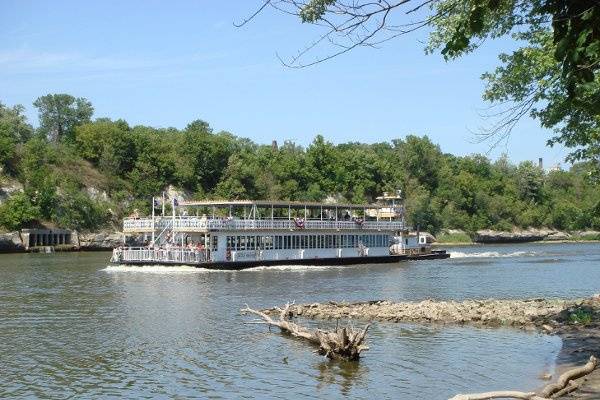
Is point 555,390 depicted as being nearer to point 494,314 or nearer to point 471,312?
point 494,314

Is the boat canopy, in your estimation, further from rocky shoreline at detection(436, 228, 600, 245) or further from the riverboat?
rocky shoreline at detection(436, 228, 600, 245)

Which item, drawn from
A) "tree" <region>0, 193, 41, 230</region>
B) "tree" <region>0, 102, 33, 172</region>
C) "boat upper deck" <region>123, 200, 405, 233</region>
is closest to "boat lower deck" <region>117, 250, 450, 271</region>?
"boat upper deck" <region>123, 200, 405, 233</region>

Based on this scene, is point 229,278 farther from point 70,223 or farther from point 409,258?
point 70,223

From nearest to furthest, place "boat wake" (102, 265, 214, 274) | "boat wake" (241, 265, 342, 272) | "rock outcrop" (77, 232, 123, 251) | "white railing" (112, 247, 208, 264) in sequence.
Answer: "boat wake" (102, 265, 214, 274) → "white railing" (112, 247, 208, 264) → "boat wake" (241, 265, 342, 272) → "rock outcrop" (77, 232, 123, 251)

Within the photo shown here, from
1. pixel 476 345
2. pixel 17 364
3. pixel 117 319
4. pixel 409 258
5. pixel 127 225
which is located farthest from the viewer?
pixel 409 258

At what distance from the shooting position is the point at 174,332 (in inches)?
928

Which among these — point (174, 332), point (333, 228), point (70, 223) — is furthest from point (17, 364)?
point (70, 223)

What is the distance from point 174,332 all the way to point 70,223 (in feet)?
238

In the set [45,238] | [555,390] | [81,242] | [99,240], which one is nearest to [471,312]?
[555,390]

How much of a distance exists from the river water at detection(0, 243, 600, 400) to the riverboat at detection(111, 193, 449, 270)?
1182cm

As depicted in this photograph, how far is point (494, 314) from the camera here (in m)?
24.9

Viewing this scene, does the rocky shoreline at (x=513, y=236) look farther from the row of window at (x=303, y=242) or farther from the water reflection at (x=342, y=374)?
the water reflection at (x=342, y=374)

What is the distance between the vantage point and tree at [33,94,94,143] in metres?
130

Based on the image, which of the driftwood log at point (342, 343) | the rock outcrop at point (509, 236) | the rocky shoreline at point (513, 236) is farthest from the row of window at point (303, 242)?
the rock outcrop at point (509, 236)
